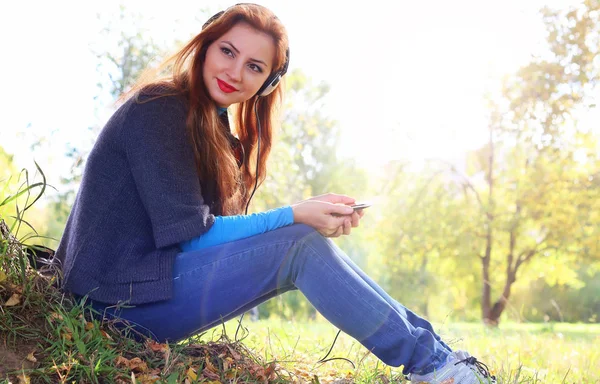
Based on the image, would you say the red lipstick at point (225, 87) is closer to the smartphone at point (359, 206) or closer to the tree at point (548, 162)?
the smartphone at point (359, 206)

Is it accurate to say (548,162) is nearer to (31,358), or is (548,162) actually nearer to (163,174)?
(163,174)

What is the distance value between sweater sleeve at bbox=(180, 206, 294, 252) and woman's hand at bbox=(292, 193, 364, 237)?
0.04 m

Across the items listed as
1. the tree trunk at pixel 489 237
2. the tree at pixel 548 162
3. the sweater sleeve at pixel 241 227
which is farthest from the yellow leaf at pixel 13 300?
the tree trunk at pixel 489 237

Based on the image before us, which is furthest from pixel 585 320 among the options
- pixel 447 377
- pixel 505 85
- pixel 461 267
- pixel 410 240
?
pixel 447 377

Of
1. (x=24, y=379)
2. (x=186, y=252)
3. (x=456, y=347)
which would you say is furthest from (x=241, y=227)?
(x=456, y=347)

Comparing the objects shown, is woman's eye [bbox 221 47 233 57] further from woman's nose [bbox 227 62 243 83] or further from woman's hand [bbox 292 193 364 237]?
woman's hand [bbox 292 193 364 237]

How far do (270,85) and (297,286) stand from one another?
1.03m

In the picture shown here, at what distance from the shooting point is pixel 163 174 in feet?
7.63

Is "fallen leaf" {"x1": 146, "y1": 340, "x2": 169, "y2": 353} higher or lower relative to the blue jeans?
lower

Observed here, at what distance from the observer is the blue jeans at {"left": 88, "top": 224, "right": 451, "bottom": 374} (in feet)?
7.59

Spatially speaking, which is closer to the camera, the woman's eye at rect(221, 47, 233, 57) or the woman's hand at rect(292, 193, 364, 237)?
the woman's hand at rect(292, 193, 364, 237)

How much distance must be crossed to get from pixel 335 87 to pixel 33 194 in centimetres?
1655

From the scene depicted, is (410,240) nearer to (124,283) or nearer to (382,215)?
(382,215)

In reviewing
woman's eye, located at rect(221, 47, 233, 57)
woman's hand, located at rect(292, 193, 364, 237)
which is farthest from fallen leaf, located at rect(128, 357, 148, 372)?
woman's eye, located at rect(221, 47, 233, 57)
